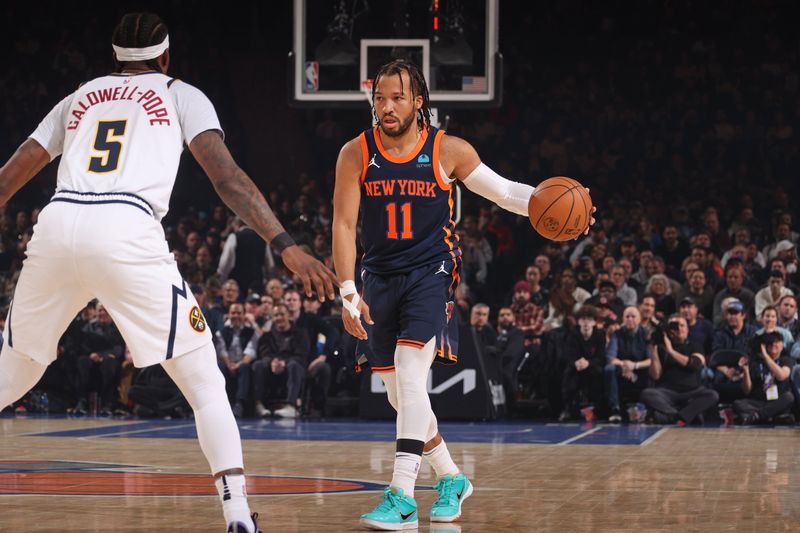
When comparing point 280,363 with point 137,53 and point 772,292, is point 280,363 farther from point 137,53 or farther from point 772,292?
point 137,53

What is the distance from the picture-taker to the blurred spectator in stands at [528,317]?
13711 millimetres

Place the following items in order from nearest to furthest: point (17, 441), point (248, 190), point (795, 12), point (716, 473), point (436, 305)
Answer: point (248, 190), point (436, 305), point (716, 473), point (17, 441), point (795, 12)

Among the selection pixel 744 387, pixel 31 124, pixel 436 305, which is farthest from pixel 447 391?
pixel 31 124

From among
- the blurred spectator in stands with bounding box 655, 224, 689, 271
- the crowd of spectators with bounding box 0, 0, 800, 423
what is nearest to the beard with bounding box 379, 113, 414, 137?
the crowd of spectators with bounding box 0, 0, 800, 423

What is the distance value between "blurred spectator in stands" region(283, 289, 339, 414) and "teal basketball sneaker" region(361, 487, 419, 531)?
333 inches

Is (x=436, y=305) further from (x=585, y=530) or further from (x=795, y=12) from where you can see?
(x=795, y=12)

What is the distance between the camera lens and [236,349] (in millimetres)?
13953

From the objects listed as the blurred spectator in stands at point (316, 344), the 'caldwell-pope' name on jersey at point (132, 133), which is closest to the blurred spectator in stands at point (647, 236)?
the blurred spectator in stands at point (316, 344)

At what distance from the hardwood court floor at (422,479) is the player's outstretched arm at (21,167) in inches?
56.4

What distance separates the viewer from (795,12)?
770 inches

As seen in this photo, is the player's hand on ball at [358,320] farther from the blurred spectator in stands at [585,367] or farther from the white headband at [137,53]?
the blurred spectator in stands at [585,367]

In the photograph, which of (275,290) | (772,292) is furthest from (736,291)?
(275,290)

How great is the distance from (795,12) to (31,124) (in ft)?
43.8

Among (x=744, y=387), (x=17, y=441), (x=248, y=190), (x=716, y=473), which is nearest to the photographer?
(x=248, y=190)
